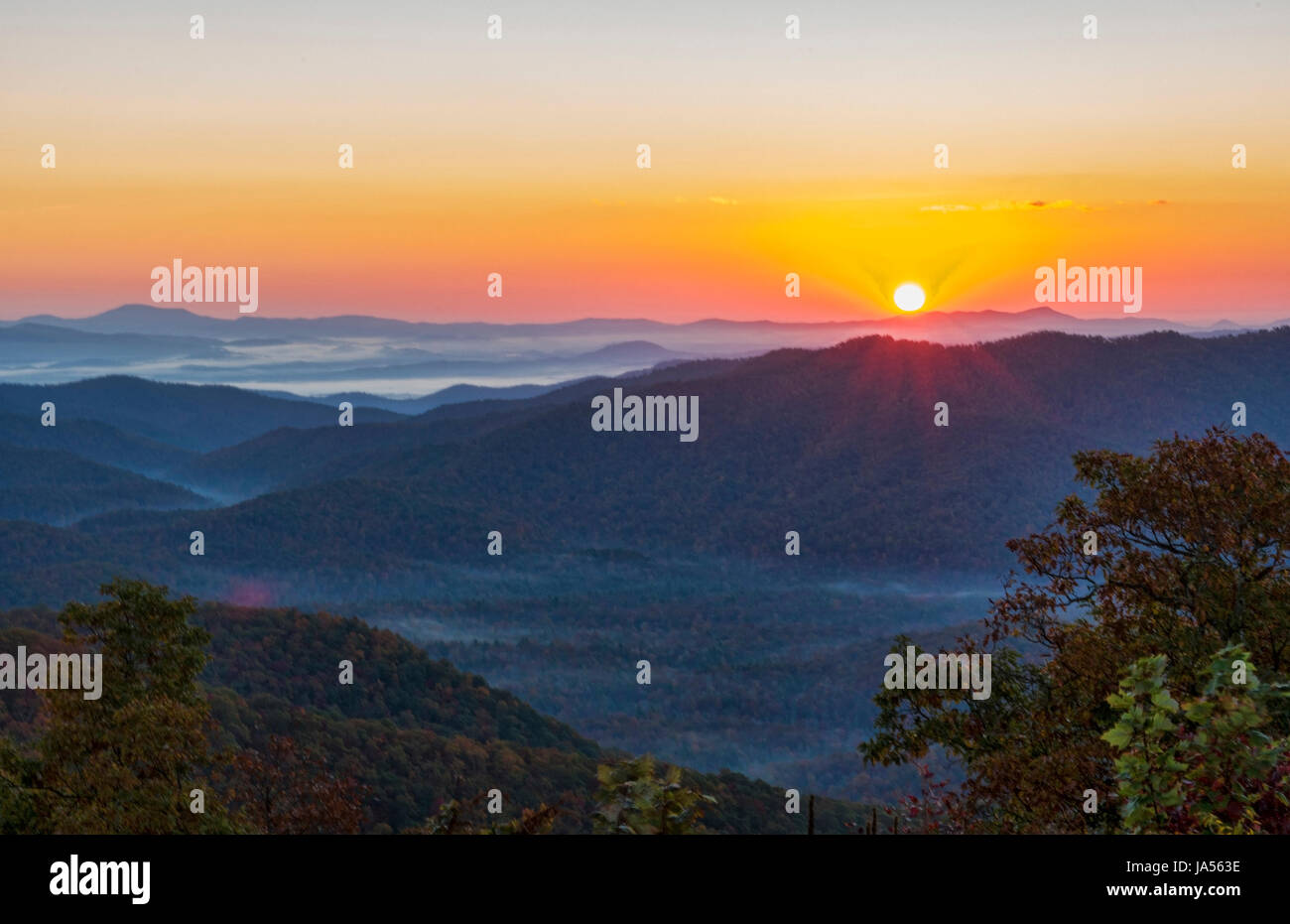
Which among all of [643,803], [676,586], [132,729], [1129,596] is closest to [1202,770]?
[643,803]

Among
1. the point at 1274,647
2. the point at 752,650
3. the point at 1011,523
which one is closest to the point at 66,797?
the point at 1274,647

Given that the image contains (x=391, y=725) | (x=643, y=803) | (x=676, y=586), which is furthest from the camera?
(x=676, y=586)

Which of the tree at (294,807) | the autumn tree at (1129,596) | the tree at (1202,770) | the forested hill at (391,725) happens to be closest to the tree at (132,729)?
the tree at (294,807)

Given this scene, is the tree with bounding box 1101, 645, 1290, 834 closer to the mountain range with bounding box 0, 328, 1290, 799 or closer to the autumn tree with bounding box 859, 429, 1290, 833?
the autumn tree with bounding box 859, 429, 1290, 833

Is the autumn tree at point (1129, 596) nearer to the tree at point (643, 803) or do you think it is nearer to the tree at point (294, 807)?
the tree at point (643, 803)

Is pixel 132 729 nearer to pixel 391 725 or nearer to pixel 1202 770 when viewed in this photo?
pixel 1202 770
